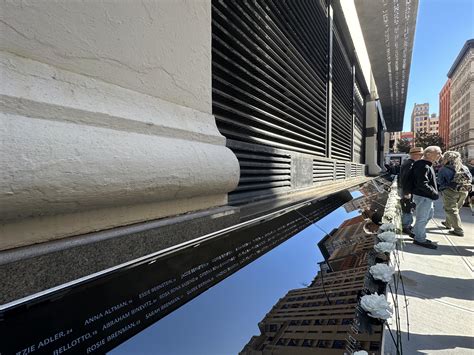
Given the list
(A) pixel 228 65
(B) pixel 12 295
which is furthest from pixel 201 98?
(B) pixel 12 295

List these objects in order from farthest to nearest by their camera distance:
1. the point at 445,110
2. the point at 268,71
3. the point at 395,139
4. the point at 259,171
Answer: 1. the point at 395,139
2. the point at 445,110
3. the point at 268,71
4. the point at 259,171

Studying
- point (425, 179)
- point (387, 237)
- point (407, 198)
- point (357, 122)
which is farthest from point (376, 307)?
point (357, 122)

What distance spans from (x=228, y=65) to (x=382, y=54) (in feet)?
36.4

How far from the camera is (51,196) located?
1040mm

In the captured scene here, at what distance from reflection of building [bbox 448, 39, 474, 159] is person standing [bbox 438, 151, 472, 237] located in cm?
5508

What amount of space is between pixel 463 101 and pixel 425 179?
72697 mm

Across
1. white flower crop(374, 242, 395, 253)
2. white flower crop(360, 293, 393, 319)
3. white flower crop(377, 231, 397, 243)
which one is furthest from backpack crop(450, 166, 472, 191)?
white flower crop(360, 293, 393, 319)

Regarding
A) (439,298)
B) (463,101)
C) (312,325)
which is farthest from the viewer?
(463,101)

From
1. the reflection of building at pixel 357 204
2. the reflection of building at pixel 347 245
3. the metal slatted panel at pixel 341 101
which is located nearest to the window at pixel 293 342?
the reflection of building at pixel 347 245

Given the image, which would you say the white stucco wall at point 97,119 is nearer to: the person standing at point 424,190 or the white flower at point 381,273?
the white flower at point 381,273

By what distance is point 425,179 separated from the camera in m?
4.89

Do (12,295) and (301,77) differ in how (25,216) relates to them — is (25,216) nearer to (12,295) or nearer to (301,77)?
(12,295)

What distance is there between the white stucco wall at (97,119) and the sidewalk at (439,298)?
2054 millimetres

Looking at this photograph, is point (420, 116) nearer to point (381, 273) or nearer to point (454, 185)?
point (454, 185)
